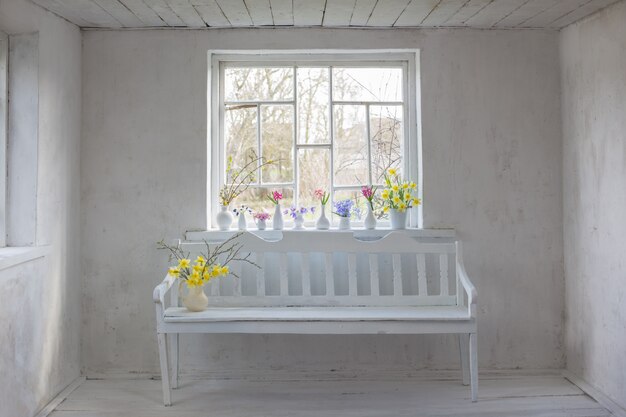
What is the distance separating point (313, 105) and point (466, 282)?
5.35ft

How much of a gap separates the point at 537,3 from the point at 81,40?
2.90m

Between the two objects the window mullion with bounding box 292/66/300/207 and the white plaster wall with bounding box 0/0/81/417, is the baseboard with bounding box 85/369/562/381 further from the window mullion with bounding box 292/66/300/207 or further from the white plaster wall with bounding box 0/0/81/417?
the window mullion with bounding box 292/66/300/207

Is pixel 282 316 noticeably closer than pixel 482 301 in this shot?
Yes

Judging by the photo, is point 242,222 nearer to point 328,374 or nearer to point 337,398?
point 328,374

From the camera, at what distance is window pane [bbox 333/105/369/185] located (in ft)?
13.6

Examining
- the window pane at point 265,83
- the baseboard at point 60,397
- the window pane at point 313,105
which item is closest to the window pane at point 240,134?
the window pane at point 265,83

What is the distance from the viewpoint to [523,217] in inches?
156

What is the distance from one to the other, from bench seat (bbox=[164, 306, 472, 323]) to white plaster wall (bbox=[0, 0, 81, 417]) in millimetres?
712

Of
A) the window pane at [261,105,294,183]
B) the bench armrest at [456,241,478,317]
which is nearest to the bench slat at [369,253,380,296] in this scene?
the bench armrest at [456,241,478,317]

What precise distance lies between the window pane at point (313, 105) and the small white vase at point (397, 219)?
2.32 feet

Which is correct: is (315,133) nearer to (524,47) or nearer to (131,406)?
(524,47)

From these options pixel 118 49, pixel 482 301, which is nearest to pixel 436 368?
pixel 482 301

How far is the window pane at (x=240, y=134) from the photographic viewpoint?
4.13m

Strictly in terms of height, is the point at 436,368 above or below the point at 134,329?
below
